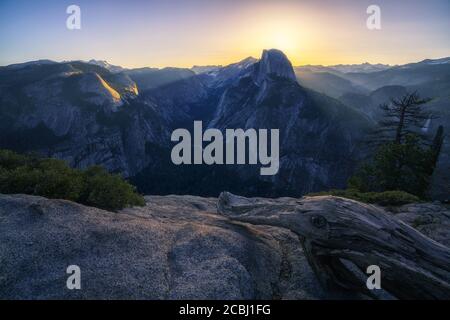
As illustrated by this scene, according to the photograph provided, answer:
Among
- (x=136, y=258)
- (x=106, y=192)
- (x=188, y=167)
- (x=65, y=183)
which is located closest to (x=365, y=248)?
(x=136, y=258)

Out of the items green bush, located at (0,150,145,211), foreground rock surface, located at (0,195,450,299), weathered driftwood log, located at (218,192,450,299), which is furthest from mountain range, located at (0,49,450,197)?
weathered driftwood log, located at (218,192,450,299)

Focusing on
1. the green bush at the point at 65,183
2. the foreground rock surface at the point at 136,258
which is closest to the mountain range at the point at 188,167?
the green bush at the point at 65,183

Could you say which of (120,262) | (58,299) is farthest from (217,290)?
(58,299)

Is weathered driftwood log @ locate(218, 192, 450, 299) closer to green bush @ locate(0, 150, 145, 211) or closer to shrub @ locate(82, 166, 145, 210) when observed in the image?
shrub @ locate(82, 166, 145, 210)

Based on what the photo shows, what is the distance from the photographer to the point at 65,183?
46.5 ft

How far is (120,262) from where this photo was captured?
9.91 m

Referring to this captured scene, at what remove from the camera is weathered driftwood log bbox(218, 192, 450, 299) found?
9.02 m

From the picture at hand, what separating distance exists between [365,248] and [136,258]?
6743mm

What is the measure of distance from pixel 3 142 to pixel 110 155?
162ft

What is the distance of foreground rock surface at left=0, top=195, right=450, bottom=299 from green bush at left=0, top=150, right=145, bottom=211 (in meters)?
1.24

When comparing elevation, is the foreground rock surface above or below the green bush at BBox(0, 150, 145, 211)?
below

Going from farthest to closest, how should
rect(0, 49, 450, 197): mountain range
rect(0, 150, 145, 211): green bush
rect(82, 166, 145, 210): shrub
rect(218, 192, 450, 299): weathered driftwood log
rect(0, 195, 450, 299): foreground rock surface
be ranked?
rect(0, 49, 450, 197): mountain range → rect(82, 166, 145, 210): shrub → rect(0, 150, 145, 211): green bush → rect(218, 192, 450, 299): weathered driftwood log → rect(0, 195, 450, 299): foreground rock surface

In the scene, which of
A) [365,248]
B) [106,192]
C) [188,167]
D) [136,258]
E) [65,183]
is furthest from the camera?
[188,167]

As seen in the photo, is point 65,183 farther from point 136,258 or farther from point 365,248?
point 365,248
